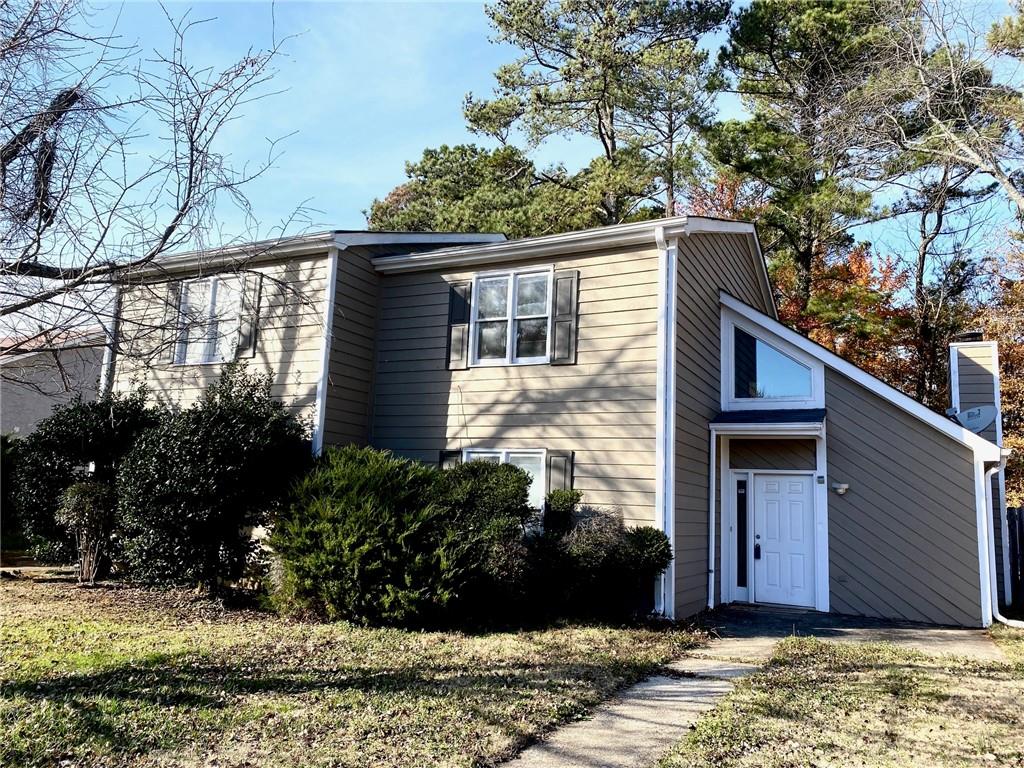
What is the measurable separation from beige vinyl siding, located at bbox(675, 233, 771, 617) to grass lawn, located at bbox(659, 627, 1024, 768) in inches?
100

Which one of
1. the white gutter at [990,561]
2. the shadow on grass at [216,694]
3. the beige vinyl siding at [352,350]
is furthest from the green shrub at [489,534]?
the white gutter at [990,561]

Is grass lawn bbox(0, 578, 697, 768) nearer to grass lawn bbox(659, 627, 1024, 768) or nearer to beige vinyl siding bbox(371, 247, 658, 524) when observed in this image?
grass lawn bbox(659, 627, 1024, 768)

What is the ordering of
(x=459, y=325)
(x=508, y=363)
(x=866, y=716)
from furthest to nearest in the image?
(x=459, y=325) < (x=508, y=363) < (x=866, y=716)

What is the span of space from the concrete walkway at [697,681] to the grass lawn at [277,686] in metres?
0.24

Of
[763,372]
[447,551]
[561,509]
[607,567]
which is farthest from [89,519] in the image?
[763,372]

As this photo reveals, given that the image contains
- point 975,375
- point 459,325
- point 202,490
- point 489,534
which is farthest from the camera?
point 975,375

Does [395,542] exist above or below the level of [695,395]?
below

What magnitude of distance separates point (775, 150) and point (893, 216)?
13.5ft

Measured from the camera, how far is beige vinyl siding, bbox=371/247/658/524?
9727mm

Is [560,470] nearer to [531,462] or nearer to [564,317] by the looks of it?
[531,462]

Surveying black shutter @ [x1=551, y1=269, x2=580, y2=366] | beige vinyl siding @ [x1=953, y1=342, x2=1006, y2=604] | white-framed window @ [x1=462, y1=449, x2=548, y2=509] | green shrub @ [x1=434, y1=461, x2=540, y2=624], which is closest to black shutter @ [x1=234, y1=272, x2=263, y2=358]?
white-framed window @ [x1=462, y1=449, x2=548, y2=509]

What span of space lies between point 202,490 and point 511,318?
4.89 metres

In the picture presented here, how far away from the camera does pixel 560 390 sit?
1034 centimetres

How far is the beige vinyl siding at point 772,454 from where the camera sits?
10930mm
